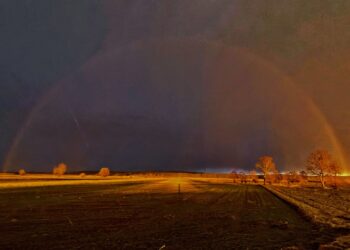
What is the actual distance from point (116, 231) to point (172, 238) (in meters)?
3.99

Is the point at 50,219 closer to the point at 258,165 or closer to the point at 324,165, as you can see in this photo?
the point at 324,165

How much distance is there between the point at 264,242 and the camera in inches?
715

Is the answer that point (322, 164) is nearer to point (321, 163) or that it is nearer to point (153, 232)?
point (321, 163)

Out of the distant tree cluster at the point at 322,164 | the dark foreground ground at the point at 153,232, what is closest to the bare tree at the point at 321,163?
the distant tree cluster at the point at 322,164

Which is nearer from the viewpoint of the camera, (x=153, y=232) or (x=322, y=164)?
(x=153, y=232)

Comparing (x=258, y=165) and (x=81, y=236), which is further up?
(x=258, y=165)

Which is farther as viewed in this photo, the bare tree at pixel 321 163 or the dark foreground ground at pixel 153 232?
the bare tree at pixel 321 163

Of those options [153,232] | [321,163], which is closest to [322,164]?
[321,163]

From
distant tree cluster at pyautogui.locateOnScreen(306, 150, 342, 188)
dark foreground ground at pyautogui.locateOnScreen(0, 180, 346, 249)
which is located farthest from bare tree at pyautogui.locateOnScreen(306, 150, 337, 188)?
dark foreground ground at pyautogui.locateOnScreen(0, 180, 346, 249)

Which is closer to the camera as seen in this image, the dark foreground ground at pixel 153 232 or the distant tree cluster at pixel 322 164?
the dark foreground ground at pixel 153 232

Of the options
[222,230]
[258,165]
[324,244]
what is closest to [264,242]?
[324,244]

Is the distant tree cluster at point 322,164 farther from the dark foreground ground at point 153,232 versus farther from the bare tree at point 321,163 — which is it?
the dark foreground ground at point 153,232

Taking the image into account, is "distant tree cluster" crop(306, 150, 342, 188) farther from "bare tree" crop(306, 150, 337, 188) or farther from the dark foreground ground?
the dark foreground ground

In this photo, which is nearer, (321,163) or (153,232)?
(153,232)
